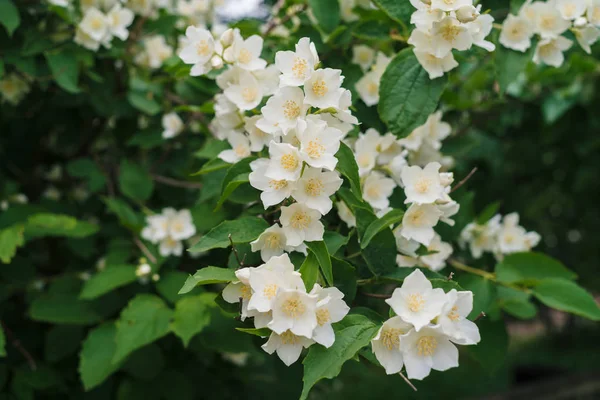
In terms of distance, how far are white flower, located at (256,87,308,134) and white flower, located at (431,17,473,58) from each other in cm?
37

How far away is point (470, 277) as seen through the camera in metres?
1.59

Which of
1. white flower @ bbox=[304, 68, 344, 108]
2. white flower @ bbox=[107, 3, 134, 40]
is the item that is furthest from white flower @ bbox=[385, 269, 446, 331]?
white flower @ bbox=[107, 3, 134, 40]

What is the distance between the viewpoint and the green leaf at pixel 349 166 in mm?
1143

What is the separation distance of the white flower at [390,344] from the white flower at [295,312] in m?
0.11

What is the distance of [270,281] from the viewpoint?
1.00m

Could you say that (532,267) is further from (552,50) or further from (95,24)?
(95,24)

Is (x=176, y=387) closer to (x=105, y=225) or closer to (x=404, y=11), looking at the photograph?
(x=105, y=225)

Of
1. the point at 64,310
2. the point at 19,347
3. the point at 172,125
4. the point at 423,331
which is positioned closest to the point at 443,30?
the point at 423,331

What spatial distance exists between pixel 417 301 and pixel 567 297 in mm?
676

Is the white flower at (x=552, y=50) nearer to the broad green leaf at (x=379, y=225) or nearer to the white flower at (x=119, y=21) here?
the broad green leaf at (x=379, y=225)

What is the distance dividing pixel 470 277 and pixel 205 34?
2.99 ft

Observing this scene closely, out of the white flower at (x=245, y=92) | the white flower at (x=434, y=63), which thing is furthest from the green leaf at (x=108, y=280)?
the white flower at (x=434, y=63)

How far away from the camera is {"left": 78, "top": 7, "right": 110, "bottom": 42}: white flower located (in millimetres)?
1866

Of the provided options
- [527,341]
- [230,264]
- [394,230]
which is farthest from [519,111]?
[527,341]
